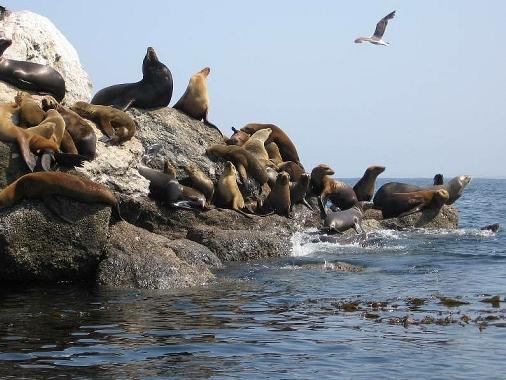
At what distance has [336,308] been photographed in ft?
33.0

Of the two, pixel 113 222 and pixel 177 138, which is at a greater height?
pixel 177 138

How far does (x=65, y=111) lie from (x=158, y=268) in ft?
14.0

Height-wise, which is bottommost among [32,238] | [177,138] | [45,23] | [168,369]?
[168,369]

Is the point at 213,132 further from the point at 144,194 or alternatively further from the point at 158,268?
the point at 158,268

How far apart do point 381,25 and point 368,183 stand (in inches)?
183

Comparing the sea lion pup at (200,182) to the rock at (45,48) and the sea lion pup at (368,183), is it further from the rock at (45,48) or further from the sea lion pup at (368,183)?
the sea lion pup at (368,183)

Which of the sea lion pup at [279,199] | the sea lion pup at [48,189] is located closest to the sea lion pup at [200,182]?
the sea lion pup at [279,199]

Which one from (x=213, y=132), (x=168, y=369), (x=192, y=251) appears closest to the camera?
(x=168, y=369)

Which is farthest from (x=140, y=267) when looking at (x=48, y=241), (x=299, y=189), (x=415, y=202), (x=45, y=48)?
(x=415, y=202)

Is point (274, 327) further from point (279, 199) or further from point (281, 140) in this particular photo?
point (281, 140)

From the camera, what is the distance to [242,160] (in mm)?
17547

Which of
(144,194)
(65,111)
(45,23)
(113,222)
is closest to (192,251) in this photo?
(113,222)

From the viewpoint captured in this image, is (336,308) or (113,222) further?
(113,222)

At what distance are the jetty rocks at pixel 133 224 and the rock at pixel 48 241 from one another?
1cm
